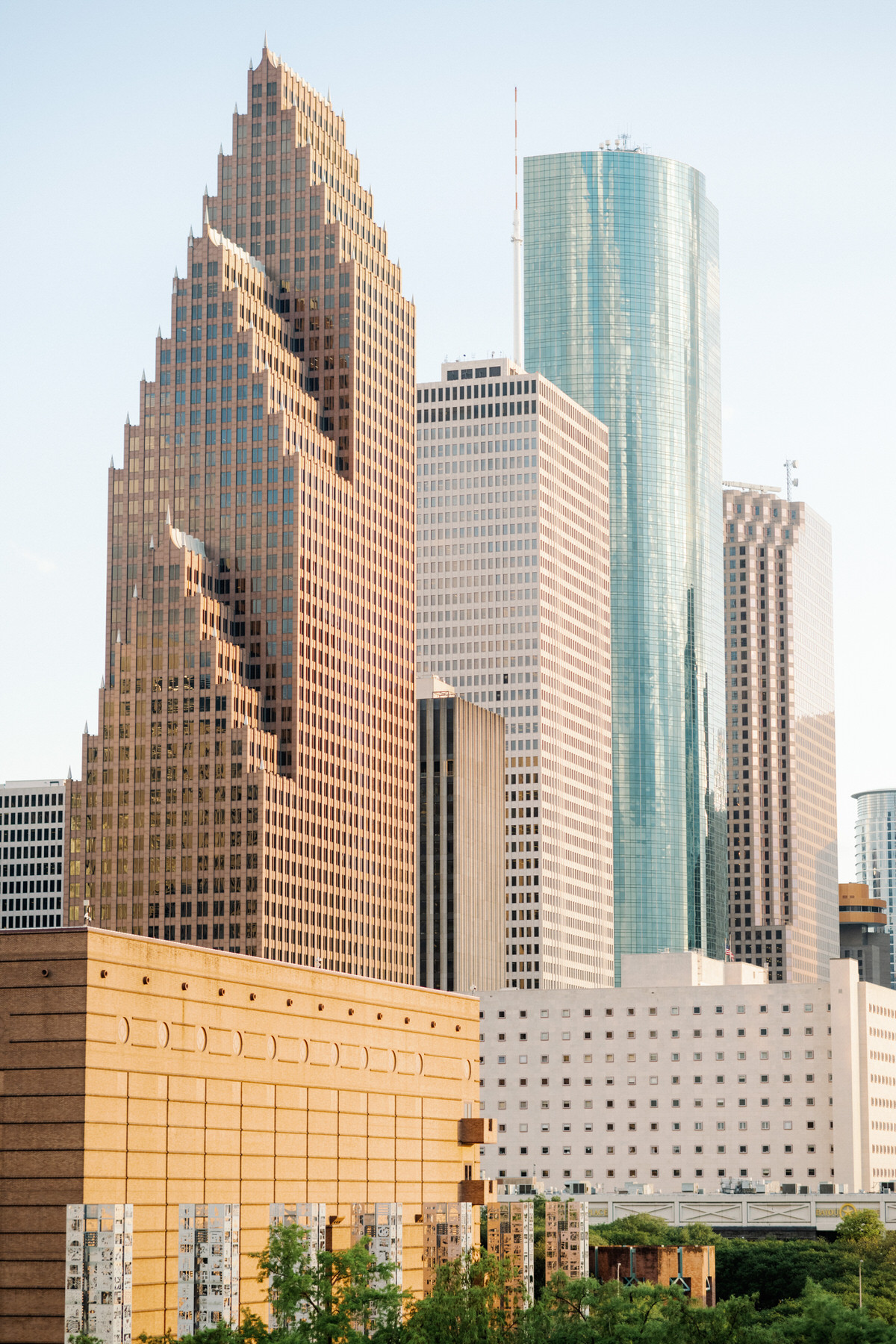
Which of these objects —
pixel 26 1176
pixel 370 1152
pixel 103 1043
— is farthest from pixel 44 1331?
pixel 370 1152

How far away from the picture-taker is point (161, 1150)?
411 feet

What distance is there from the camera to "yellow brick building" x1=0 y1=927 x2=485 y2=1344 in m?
116

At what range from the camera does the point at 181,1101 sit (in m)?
128

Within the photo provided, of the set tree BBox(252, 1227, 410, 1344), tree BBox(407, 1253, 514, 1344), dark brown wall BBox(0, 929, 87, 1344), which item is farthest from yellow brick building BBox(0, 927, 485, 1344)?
tree BBox(407, 1253, 514, 1344)

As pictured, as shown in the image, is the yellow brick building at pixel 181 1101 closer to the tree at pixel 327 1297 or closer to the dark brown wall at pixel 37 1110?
the dark brown wall at pixel 37 1110

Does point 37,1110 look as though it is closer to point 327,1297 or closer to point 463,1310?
point 327,1297

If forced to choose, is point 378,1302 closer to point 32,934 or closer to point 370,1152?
point 32,934

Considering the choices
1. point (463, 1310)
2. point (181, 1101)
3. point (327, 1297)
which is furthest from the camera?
point (181, 1101)

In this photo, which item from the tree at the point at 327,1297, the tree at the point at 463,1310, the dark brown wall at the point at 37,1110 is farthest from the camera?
→ the tree at the point at 463,1310

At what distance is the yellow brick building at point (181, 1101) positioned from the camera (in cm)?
11644

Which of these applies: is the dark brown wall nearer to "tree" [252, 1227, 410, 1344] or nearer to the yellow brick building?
the yellow brick building

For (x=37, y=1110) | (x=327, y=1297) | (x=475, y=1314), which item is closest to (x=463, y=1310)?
(x=475, y=1314)

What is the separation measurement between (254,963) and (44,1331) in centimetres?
3272

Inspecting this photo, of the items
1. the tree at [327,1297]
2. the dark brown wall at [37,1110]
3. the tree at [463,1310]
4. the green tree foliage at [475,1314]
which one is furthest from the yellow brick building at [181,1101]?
the tree at [463,1310]
